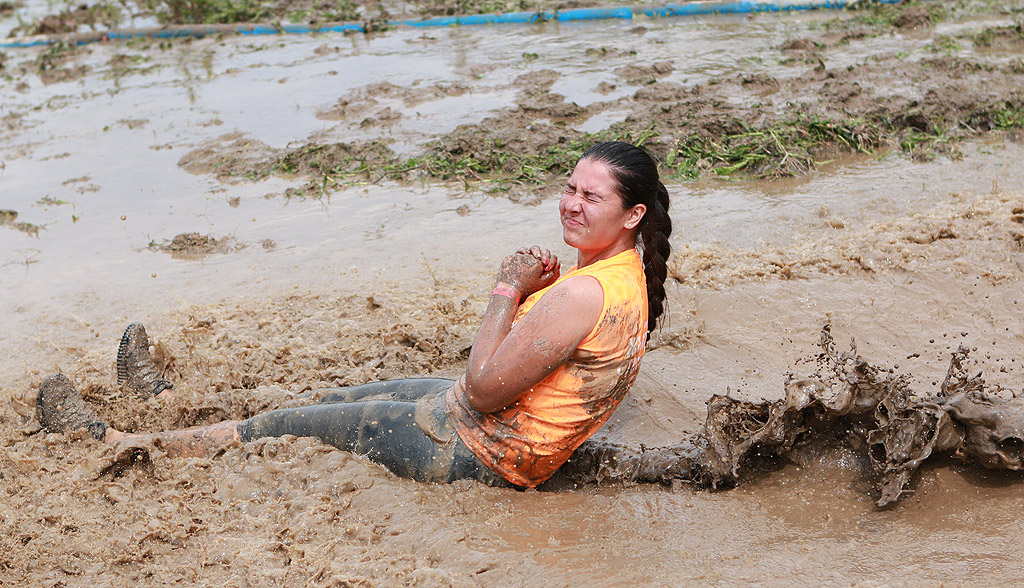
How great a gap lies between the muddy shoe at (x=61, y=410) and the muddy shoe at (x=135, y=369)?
393mm

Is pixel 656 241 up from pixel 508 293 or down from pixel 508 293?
up

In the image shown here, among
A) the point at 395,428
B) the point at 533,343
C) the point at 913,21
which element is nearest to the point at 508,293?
the point at 533,343

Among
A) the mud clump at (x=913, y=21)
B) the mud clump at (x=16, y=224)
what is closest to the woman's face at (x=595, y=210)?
the mud clump at (x=16, y=224)

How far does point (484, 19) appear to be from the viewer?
11359 millimetres

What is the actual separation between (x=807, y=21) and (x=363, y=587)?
10.1m

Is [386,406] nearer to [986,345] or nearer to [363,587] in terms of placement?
[363,587]

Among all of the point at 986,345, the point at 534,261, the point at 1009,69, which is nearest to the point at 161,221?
the point at 534,261

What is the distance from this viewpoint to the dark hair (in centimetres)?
301

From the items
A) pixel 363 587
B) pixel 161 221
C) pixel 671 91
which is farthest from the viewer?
pixel 671 91

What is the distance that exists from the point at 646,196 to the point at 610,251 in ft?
0.78

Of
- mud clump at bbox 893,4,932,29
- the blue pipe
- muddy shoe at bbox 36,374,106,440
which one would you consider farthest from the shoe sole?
mud clump at bbox 893,4,932,29

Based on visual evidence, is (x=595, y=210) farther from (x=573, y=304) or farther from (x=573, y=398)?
(x=573, y=398)

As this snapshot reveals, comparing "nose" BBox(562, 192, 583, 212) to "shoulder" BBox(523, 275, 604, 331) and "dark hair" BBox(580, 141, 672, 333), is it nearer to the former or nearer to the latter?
"dark hair" BBox(580, 141, 672, 333)

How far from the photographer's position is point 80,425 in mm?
3686
